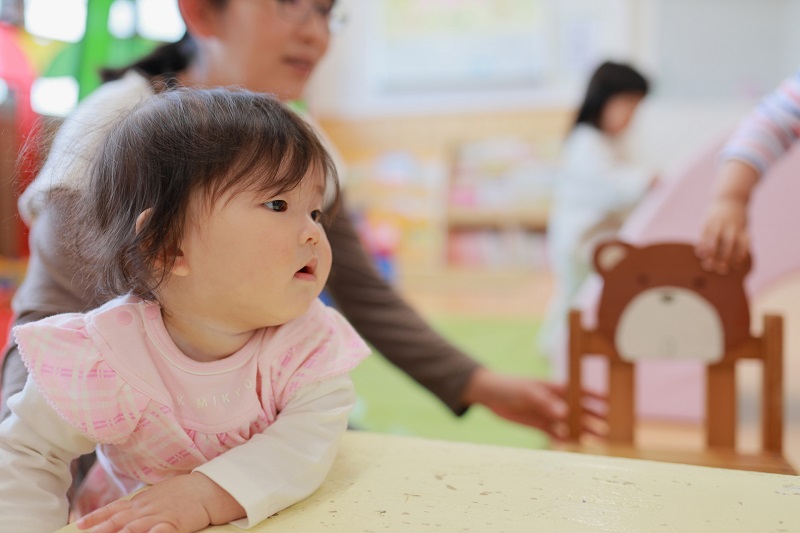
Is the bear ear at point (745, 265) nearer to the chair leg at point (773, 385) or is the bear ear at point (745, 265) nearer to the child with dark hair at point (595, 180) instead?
the chair leg at point (773, 385)

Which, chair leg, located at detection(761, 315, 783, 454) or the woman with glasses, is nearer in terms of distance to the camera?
the woman with glasses

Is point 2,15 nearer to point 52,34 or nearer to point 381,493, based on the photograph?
point 52,34

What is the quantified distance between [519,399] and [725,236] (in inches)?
13.0

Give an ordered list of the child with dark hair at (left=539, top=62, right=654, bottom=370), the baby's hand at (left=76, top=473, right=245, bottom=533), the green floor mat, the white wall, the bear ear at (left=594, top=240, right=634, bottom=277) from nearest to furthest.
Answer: the baby's hand at (left=76, top=473, right=245, bottom=533)
the bear ear at (left=594, top=240, right=634, bottom=277)
the green floor mat
the child with dark hair at (left=539, top=62, right=654, bottom=370)
the white wall

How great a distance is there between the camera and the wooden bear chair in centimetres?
88

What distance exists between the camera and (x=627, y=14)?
13.9ft

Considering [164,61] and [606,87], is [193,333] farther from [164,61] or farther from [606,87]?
[606,87]

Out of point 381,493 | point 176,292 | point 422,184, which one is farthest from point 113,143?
point 422,184

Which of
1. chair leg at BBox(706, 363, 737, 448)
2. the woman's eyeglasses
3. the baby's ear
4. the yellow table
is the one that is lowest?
chair leg at BBox(706, 363, 737, 448)

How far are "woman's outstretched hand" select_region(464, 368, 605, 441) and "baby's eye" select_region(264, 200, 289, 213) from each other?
0.45 m

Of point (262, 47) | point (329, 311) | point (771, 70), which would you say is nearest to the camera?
point (329, 311)

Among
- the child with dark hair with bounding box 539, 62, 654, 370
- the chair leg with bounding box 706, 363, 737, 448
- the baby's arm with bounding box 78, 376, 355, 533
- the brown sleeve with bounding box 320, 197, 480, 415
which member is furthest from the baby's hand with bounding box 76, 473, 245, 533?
the child with dark hair with bounding box 539, 62, 654, 370

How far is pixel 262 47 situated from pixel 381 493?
1.84 feet

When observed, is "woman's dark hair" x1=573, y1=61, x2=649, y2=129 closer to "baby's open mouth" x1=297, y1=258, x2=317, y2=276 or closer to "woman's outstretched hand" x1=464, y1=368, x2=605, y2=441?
"woman's outstretched hand" x1=464, y1=368, x2=605, y2=441
